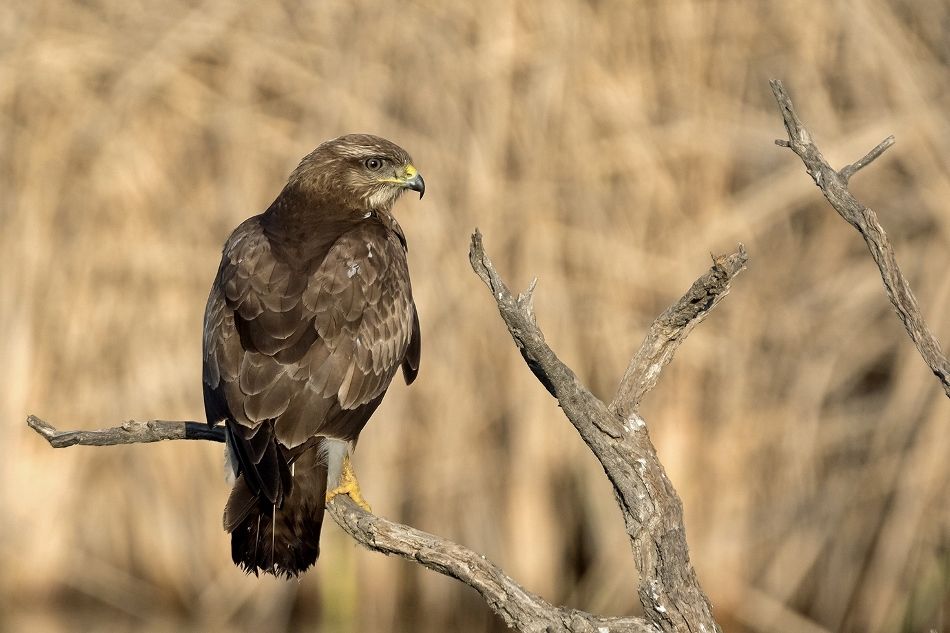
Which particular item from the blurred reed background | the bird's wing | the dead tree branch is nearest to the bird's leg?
the bird's wing

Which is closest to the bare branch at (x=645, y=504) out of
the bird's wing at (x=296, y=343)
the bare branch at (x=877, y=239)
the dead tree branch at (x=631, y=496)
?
the dead tree branch at (x=631, y=496)

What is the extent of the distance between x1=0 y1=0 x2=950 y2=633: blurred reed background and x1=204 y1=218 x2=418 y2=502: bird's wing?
2.53m

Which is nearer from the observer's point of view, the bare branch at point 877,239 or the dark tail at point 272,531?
the bare branch at point 877,239

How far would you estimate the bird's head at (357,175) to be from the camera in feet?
17.2

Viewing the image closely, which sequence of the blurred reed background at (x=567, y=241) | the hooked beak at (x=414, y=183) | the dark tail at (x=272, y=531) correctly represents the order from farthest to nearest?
the blurred reed background at (x=567, y=241) < the hooked beak at (x=414, y=183) < the dark tail at (x=272, y=531)

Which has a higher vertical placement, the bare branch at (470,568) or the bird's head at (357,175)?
the bird's head at (357,175)

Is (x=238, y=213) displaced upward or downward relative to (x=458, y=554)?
upward

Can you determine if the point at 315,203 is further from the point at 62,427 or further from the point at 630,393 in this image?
the point at 62,427

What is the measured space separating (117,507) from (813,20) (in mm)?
4611

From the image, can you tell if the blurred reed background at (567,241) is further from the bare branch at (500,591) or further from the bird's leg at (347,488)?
the bare branch at (500,591)

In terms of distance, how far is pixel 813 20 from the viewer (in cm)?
735

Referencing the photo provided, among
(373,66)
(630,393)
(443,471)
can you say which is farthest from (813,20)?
(630,393)

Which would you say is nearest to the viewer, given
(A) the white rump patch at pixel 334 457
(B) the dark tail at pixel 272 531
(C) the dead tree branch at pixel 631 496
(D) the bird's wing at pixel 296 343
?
(C) the dead tree branch at pixel 631 496

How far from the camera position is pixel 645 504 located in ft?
11.0
